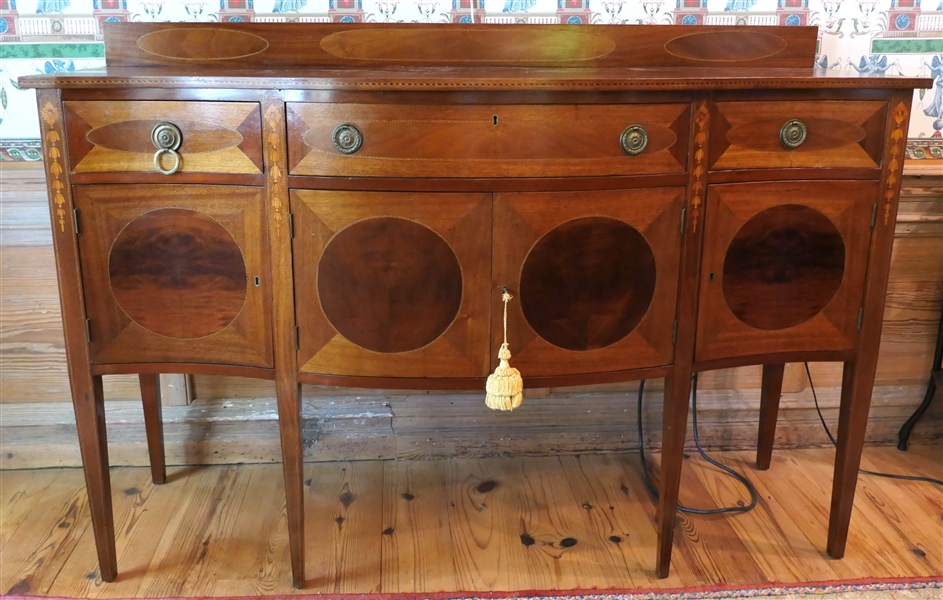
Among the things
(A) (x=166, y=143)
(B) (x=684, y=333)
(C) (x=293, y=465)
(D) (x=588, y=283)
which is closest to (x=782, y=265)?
(B) (x=684, y=333)

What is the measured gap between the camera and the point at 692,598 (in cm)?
149

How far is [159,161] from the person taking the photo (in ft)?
4.13

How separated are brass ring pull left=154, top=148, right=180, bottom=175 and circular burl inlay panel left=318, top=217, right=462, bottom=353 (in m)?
0.27

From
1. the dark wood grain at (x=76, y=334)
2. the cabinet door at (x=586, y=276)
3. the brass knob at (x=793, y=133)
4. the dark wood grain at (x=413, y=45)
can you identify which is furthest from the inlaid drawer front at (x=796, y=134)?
the dark wood grain at (x=76, y=334)

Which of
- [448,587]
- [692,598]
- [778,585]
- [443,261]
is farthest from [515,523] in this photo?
[443,261]

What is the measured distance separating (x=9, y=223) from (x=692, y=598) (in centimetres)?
164

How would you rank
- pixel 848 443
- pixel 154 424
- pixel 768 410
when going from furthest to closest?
pixel 768 410
pixel 154 424
pixel 848 443

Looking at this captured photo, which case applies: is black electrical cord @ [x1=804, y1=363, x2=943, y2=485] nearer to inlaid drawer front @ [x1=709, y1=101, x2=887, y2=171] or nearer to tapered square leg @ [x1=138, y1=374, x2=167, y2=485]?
inlaid drawer front @ [x1=709, y1=101, x2=887, y2=171]

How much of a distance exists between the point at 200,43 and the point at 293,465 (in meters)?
0.81

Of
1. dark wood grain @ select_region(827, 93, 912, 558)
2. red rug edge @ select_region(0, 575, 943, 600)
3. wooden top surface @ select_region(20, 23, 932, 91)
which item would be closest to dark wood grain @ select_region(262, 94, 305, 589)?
red rug edge @ select_region(0, 575, 943, 600)

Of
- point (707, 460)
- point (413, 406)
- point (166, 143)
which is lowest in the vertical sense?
point (707, 460)

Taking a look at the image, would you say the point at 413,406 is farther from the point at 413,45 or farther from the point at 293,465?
the point at 413,45

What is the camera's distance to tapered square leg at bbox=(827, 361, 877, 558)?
1494 mm

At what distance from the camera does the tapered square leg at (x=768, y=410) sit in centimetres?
191
